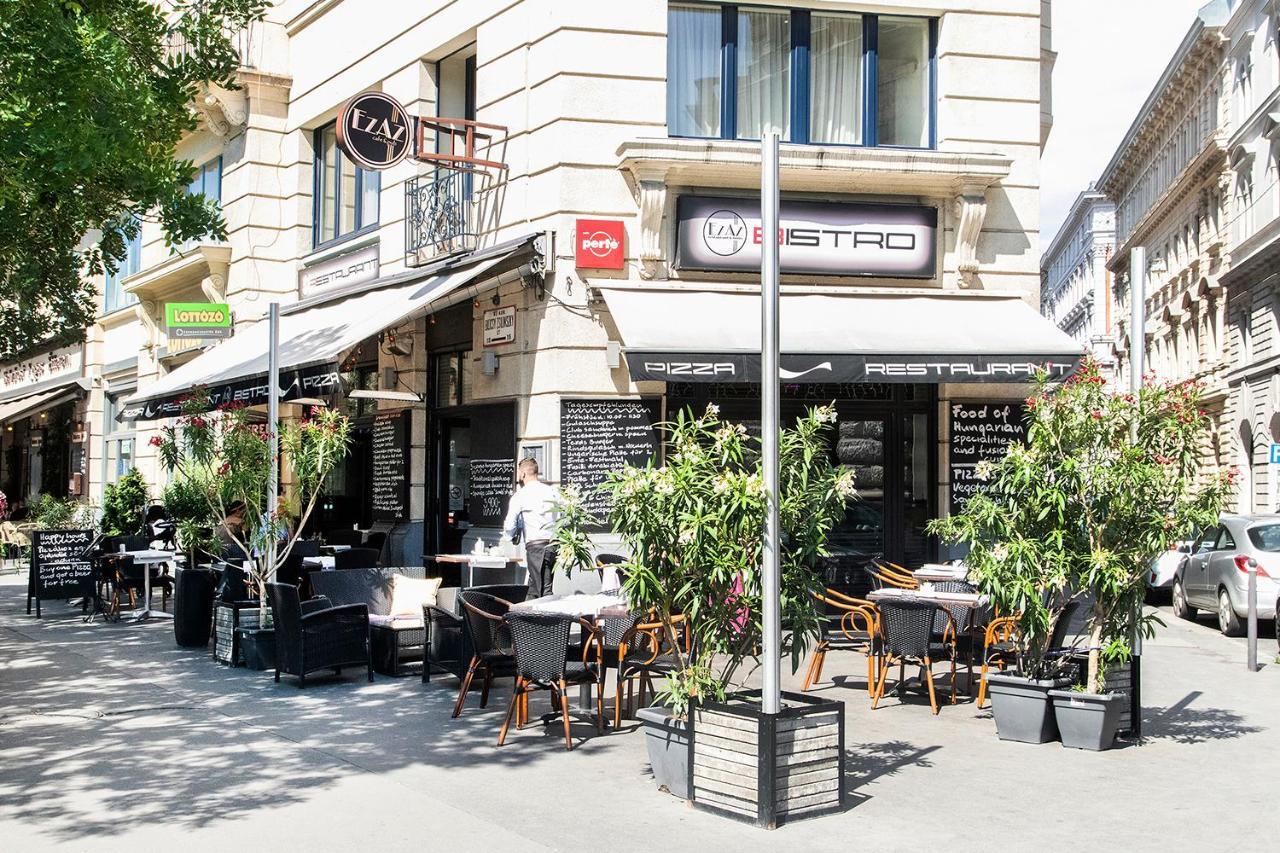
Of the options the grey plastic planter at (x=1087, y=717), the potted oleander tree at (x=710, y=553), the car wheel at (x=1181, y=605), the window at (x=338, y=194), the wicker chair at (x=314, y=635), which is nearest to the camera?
the potted oleander tree at (x=710, y=553)

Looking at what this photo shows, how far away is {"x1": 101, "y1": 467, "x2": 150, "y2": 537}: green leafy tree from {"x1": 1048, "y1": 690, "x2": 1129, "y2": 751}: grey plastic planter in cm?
1689

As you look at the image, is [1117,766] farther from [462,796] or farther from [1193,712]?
[462,796]

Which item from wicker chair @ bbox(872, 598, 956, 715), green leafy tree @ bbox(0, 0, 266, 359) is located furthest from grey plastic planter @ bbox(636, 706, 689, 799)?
green leafy tree @ bbox(0, 0, 266, 359)

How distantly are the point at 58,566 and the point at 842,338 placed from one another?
1003 cm

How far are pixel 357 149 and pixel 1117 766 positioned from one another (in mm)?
10352

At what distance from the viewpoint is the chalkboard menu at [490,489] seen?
49.8ft

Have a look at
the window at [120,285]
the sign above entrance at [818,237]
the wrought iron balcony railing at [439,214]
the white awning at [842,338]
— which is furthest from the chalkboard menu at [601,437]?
the window at [120,285]

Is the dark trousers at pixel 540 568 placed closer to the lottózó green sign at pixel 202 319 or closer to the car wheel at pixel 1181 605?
the lottózó green sign at pixel 202 319

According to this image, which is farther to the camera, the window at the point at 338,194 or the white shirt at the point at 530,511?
the window at the point at 338,194

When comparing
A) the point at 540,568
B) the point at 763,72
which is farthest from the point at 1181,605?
the point at 540,568

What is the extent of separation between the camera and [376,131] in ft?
50.3

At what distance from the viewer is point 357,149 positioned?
15102 mm

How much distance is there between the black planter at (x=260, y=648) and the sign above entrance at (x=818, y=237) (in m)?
5.68

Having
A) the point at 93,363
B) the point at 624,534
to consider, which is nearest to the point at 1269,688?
the point at 624,534
